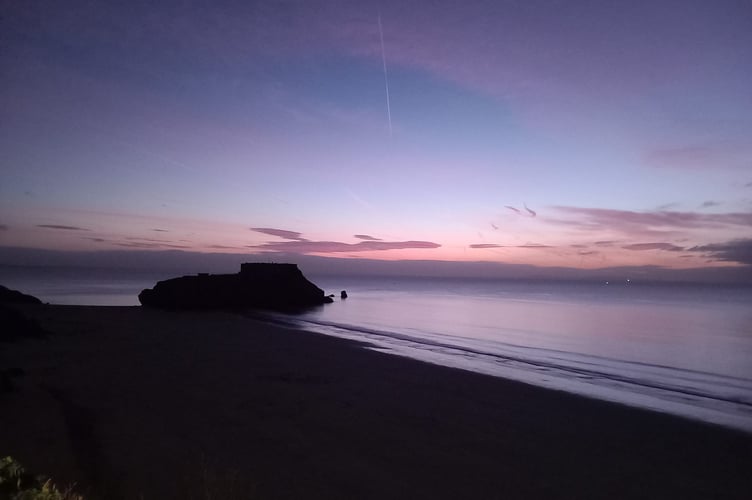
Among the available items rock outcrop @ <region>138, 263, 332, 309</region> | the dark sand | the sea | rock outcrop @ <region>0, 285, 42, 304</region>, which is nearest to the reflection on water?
the sea

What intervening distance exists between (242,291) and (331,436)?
39549mm

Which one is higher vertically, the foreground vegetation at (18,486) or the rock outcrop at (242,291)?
the rock outcrop at (242,291)

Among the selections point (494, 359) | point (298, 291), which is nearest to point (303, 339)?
point (494, 359)

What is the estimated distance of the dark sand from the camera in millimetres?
7500

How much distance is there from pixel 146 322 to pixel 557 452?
999 inches

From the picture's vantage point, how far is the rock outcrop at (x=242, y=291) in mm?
41000

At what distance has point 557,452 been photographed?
9.34 meters

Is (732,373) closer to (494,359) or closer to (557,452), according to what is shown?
(494,359)

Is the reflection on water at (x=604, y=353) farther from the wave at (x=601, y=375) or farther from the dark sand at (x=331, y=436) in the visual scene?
the dark sand at (x=331, y=436)

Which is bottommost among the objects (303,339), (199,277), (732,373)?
(732,373)

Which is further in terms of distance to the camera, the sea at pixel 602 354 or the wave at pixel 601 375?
the sea at pixel 602 354

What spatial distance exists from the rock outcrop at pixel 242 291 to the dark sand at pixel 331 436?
81.0 ft

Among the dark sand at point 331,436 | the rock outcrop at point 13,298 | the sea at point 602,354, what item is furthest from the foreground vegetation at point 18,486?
the rock outcrop at point 13,298

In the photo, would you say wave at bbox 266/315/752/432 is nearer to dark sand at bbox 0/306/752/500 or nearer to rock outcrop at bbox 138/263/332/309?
dark sand at bbox 0/306/752/500
